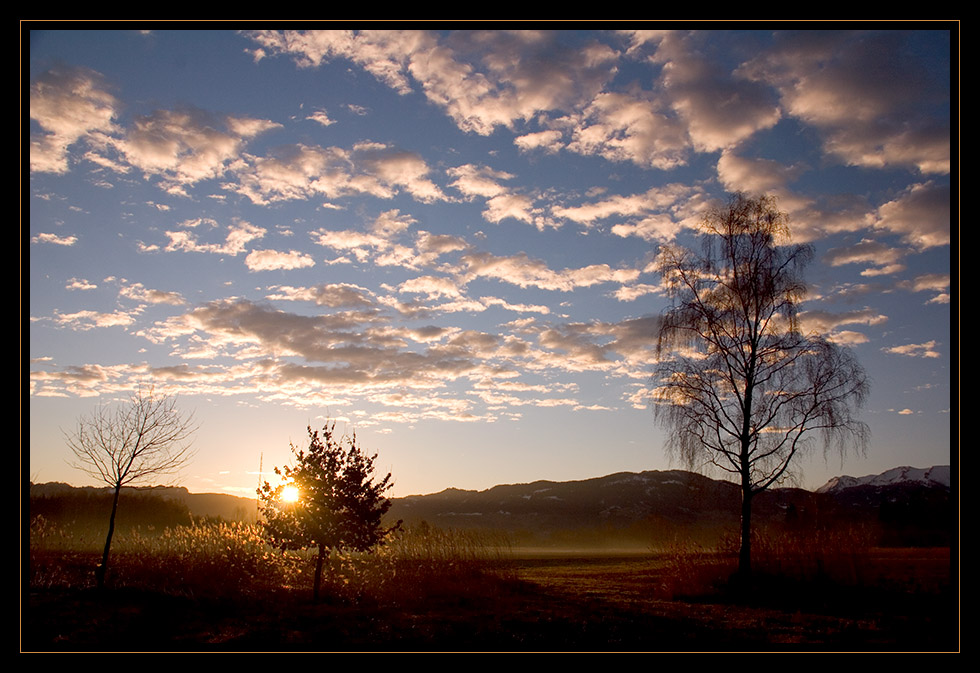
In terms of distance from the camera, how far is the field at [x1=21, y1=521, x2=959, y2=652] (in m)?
11.7

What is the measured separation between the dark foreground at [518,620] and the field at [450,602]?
5 centimetres

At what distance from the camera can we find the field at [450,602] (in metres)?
11.7

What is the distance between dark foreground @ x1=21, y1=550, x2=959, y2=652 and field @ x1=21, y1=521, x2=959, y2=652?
5 cm

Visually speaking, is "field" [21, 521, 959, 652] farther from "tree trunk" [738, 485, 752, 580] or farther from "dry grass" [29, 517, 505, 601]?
"tree trunk" [738, 485, 752, 580]

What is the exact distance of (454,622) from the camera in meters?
13.9

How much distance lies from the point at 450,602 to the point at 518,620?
3.84 m

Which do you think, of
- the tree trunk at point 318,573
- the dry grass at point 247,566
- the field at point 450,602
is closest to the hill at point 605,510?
the field at point 450,602

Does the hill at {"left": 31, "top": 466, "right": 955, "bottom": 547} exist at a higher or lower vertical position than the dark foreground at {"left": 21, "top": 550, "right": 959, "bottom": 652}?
lower

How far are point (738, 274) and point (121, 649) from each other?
730 inches

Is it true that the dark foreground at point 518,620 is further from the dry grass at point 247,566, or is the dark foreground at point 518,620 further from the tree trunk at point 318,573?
the dry grass at point 247,566

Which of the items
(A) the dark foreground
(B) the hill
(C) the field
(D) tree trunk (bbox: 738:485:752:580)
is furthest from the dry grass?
(B) the hill

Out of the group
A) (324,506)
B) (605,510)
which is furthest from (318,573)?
(605,510)

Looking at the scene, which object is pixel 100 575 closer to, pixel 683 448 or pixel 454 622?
pixel 454 622
